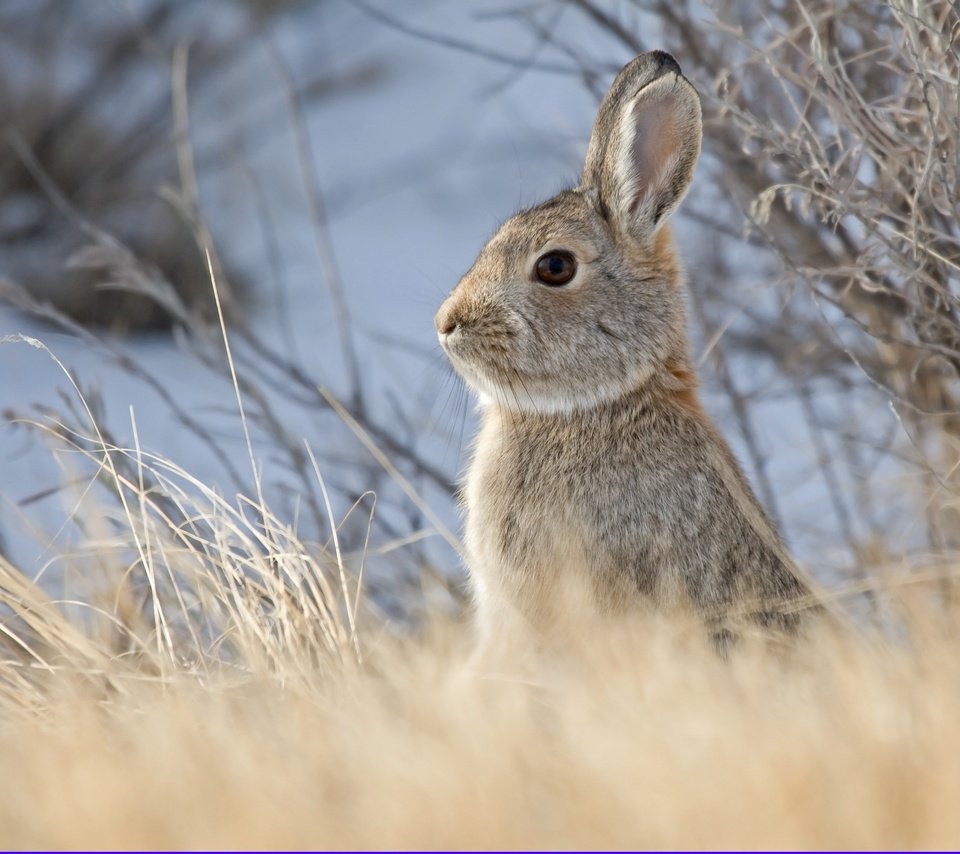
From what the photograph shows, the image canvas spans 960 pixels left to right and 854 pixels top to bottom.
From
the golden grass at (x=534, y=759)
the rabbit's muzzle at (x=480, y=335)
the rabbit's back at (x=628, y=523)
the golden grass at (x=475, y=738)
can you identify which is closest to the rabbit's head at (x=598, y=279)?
the rabbit's muzzle at (x=480, y=335)

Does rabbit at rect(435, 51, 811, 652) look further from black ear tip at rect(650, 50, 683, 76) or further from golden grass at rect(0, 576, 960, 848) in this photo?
golden grass at rect(0, 576, 960, 848)

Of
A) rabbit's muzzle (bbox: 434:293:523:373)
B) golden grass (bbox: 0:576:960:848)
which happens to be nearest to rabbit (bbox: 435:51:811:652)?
rabbit's muzzle (bbox: 434:293:523:373)

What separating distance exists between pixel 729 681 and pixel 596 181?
1.67m

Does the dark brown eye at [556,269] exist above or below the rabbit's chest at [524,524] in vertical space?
above

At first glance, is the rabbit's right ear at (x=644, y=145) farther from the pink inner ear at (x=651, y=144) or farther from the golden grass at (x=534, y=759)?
the golden grass at (x=534, y=759)

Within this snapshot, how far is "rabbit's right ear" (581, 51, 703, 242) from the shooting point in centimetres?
366

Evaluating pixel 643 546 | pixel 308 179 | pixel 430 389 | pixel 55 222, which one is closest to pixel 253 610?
pixel 643 546

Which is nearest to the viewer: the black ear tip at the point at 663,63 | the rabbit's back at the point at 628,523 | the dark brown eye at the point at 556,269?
the rabbit's back at the point at 628,523

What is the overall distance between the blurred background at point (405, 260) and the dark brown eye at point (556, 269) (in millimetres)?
414

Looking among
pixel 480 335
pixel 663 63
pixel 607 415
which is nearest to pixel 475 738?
pixel 607 415

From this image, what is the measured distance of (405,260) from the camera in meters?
9.26

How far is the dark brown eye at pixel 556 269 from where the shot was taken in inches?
147

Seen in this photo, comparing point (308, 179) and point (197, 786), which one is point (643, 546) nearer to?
point (197, 786)

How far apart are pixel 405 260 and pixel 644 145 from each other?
5493mm
